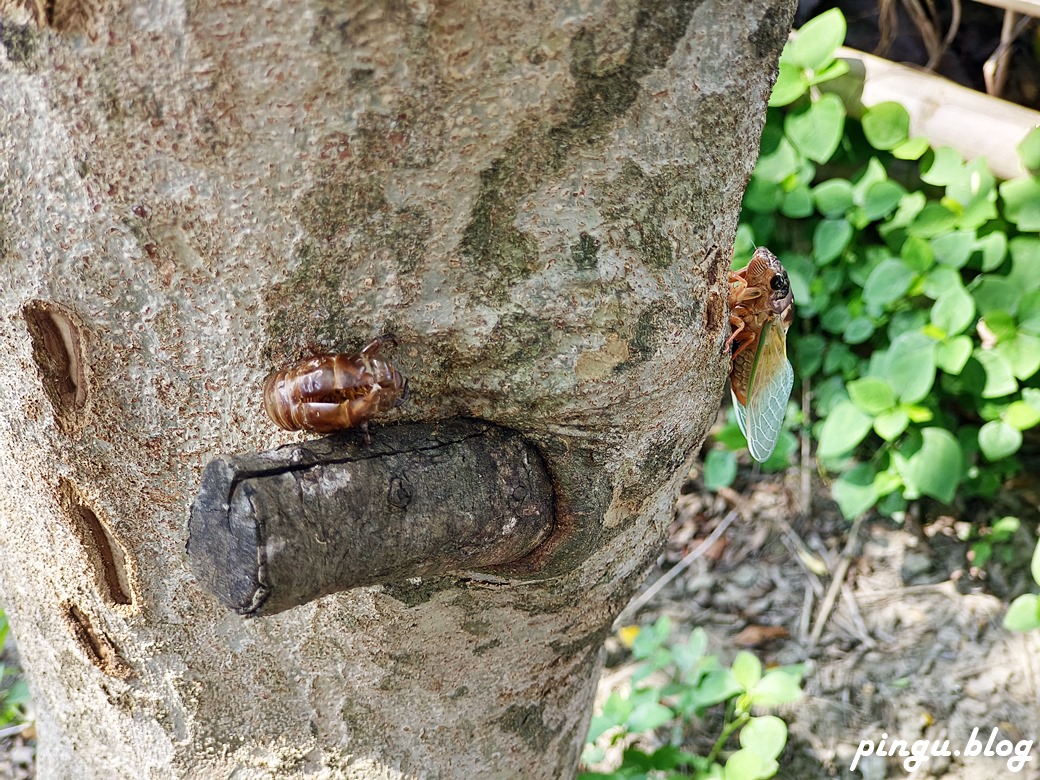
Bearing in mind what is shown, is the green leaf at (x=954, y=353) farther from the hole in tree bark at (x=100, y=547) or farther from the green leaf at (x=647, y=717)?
the hole in tree bark at (x=100, y=547)

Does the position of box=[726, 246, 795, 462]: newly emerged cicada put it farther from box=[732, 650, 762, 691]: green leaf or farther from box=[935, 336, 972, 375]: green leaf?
box=[935, 336, 972, 375]: green leaf

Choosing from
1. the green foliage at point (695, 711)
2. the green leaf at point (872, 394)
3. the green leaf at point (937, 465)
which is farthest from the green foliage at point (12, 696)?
the green leaf at point (937, 465)

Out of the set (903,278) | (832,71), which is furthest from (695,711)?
(832,71)

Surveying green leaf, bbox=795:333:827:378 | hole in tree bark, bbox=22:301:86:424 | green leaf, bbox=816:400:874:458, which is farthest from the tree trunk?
green leaf, bbox=795:333:827:378

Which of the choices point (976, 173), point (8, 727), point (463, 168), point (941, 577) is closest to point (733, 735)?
point (941, 577)

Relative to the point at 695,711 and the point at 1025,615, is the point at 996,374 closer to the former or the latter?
the point at 1025,615

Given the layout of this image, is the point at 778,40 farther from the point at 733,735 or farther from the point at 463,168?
the point at 733,735
